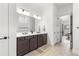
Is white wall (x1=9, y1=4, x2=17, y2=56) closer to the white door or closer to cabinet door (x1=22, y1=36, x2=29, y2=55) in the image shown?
the white door

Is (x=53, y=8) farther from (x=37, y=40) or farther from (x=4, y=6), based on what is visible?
(x=4, y=6)

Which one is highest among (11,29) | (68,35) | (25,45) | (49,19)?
(49,19)

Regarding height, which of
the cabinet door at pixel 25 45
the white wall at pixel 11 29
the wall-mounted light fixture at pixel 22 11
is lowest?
the cabinet door at pixel 25 45

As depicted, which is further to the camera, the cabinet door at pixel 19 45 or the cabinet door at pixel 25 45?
the cabinet door at pixel 25 45

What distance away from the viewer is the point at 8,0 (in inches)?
25.5

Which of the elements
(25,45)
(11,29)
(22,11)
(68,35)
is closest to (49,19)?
(22,11)

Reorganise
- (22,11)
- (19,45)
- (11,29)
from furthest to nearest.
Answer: (22,11), (19,45), (11,29)

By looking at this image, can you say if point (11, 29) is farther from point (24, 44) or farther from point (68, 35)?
point (68, 35)

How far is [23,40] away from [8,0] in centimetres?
263

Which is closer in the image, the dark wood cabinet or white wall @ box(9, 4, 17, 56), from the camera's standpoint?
white wall @ box(9, 4, 17, 56)

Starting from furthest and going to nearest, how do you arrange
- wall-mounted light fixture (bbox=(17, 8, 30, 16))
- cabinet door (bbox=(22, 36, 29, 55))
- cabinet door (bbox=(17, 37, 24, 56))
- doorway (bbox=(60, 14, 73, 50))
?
1. doorway (bbox=(60, 14, 73, 50))
2. wall-mounted light fixture (bbox=(17, 8, 30, 16))
3. cabinet door (bbox=(22, 36, 29, 55))
4. cabinet door (bbox=(17, 37, 24, 56))

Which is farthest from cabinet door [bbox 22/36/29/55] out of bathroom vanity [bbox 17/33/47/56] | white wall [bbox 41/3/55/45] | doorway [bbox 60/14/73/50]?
white wall [bbox 41/3/55/45]

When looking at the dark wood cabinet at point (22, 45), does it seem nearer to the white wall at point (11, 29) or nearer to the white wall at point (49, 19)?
the white wall at point (11, 29)

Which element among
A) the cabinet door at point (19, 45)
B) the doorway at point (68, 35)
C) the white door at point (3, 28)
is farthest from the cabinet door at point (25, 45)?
the doorway at point (68, 35)
